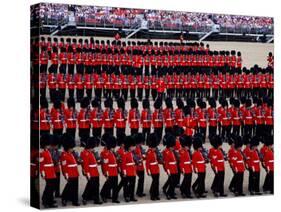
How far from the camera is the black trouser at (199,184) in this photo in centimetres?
1778

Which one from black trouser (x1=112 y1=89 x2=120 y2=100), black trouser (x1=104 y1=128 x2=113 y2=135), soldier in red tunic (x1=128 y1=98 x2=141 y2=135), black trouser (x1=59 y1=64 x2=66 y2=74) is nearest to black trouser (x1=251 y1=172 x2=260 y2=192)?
soldier in red tunic (x1=128 y1=98 x2=141 y2=135)

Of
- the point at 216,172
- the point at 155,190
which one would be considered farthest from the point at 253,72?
the point at 155,190

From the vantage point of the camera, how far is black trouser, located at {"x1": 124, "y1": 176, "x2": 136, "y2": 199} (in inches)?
672

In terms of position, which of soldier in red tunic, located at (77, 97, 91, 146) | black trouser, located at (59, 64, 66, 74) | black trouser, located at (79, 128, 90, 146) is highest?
black trouser, located at (59, 64, 66, 74)

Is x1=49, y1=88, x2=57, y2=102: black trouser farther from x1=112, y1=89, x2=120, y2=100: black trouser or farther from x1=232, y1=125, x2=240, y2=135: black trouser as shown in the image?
x1=232, y1=125, x2=240, y2=135: black trouser

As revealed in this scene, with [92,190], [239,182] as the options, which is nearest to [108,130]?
[92,190]

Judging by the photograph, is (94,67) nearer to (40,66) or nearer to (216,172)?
(40,66)

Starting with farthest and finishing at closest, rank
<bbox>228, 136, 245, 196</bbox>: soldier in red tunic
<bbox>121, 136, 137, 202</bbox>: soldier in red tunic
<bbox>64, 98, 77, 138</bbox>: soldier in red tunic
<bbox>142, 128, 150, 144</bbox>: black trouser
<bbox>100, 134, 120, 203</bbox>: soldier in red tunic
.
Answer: <bbox>228, 136, 245, 196</bbox>: soldier in red tunic → <bbox>142, 128, 150, 144</bbox>: black trouser → <bbox>121, 136, 137, 202</bbox>: soldier in red tunic → <bbox>64, 98, 77, 138</bbox>: soldier in red tunic → <bbox>100, 134, 120, 203</bbox>: soldier in red tunic

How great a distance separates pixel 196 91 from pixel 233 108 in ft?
3.54

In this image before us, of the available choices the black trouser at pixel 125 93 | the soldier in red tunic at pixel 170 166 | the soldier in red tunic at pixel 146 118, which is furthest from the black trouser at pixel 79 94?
the soldier in red tunic at pixel 170 166

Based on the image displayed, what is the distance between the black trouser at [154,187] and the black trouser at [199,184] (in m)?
0.98

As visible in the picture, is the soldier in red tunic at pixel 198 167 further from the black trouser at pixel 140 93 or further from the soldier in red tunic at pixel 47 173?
the soldier in red tunic at pixel 47 173

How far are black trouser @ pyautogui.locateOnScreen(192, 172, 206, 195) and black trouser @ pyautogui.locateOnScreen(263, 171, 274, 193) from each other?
177 centimetres

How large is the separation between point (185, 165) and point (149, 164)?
2.95ft
